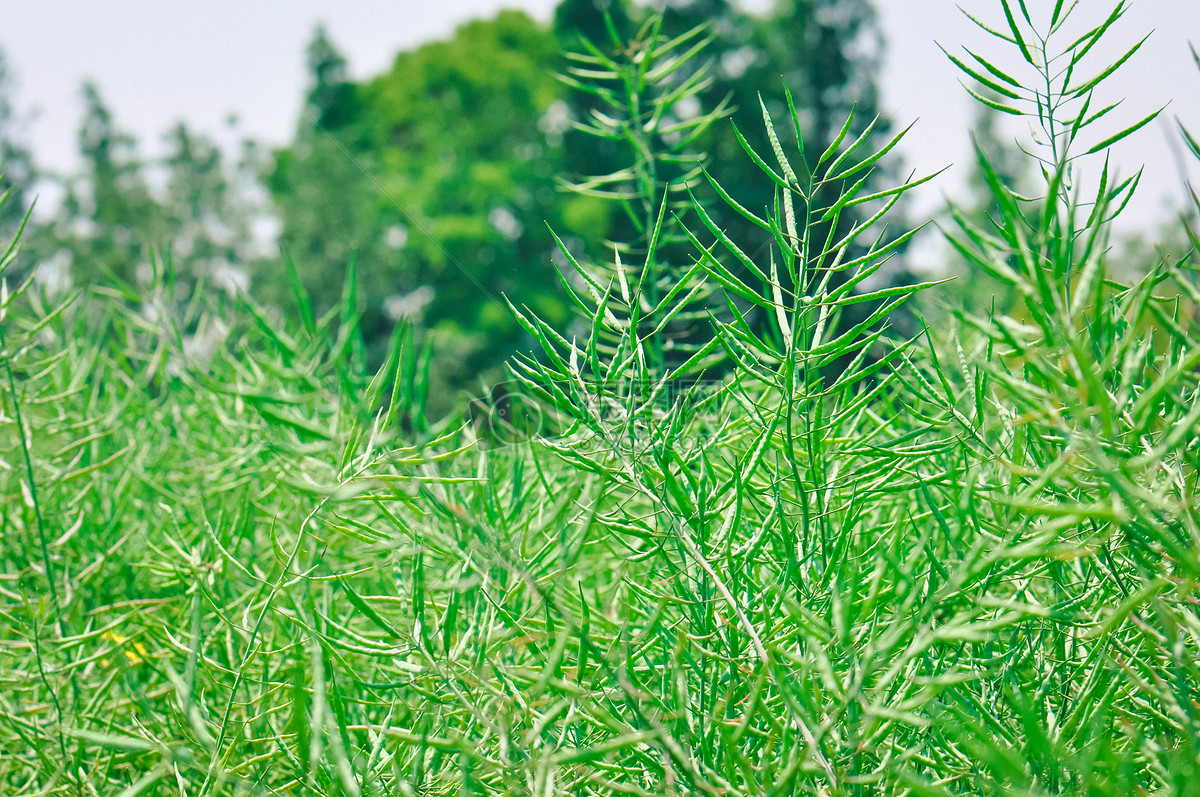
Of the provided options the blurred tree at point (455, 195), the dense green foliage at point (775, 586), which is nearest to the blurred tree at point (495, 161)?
the blurred tree at point (455, 195)

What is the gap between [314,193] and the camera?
6.79m

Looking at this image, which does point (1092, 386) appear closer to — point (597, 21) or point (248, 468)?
point (248, 468)

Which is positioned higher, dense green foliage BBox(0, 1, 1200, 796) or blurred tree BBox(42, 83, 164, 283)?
dense green foliage BBox(0, 1, 1200, 796)

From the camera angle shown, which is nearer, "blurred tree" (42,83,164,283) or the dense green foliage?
the dense green foliage

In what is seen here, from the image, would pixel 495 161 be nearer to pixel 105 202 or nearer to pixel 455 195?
pixel 455 195

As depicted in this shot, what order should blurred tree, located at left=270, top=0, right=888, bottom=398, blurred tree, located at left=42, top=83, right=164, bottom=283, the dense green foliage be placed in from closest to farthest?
the dense green foliage
blurred tree, located at left=270, top=0, right=888, bottom=398
blurred tree, located at left=42, top=83, right=164, bottom=283

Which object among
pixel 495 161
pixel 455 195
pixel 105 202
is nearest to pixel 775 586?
pixel 455 195

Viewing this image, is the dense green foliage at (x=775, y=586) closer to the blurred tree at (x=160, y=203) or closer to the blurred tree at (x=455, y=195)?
the blurred tree at (x=455, y=195)

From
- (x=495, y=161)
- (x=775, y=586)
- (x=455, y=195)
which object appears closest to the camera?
(x=775, y=586)

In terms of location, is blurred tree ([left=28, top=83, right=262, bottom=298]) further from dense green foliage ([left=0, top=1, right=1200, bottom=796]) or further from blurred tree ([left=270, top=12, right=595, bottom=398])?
dense green foliage ([left=0, top=1, right=1200, bottom=796])

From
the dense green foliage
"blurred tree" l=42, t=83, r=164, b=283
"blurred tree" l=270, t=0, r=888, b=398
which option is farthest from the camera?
"blurred tree" l=42, t=83, r=164, b=283

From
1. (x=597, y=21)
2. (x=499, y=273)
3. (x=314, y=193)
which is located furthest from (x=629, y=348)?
(x=314, y=193)

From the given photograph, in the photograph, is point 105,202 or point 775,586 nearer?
point 775,586

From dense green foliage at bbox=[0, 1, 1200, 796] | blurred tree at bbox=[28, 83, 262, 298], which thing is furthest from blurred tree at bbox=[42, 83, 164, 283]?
dense green foliage at bbox=[0, 1, 1200, 796]
